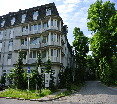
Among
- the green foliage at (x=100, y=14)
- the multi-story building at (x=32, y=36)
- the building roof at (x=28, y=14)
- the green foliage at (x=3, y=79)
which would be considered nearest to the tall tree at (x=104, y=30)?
the green foliage at (x=100, y=14)

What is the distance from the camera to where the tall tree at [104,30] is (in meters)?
32.8

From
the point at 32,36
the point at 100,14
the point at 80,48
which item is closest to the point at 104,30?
the point at 100,14

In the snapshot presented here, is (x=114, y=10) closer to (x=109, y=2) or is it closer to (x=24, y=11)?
(x=109, y=2)

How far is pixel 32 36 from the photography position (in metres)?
33.3

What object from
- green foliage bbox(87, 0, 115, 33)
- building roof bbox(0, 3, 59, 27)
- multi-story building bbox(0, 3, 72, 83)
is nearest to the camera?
multi-story building bbox(0, 3, 72, 83)

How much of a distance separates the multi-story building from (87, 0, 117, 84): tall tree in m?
6.80

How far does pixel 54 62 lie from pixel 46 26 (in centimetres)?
734

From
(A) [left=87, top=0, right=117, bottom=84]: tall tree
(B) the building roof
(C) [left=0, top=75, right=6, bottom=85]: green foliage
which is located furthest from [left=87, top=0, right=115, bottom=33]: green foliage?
(C) [left=0, top=75, right=6, bottom=85]: green foliage

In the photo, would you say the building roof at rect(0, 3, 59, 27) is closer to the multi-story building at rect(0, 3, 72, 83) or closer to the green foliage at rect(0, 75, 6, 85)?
the multi-story building at rect(0, 3, 72, 83)

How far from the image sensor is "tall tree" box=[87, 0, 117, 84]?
32.8 meters

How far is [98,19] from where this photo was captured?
35.2 metres

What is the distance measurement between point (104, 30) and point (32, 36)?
14218mm

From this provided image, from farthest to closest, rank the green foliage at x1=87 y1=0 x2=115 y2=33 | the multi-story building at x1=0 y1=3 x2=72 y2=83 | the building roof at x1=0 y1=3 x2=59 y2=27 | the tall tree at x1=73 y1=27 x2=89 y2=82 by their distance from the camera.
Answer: the tall tree at x1=73 y1=27 x2=89 y2=82
the green foliage at x1=87 y1=0 x2=115 y2=33
the building roof at x1=0 y1=3 x2=59 y2=27
the multi-story building at x1=0 y1=3 x2=72 y2=83

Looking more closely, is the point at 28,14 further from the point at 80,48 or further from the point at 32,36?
the point at 80,48
